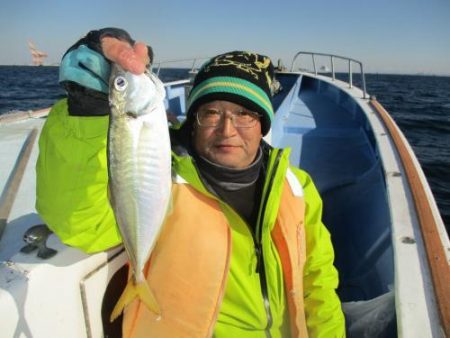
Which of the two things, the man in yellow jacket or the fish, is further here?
the man in yellow jacket

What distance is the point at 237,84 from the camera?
1882 millimetres

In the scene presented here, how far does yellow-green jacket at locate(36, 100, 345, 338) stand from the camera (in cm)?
144

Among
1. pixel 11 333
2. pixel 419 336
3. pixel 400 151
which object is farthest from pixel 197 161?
pixel 400 151

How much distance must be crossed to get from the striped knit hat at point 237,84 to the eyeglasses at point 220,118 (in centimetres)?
4

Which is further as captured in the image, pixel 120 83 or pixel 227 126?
pixel 227 126

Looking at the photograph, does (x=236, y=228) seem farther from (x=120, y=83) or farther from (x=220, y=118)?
(x=120, y=83)

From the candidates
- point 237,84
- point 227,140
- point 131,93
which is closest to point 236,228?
point 227,140

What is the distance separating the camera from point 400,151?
3.50 m

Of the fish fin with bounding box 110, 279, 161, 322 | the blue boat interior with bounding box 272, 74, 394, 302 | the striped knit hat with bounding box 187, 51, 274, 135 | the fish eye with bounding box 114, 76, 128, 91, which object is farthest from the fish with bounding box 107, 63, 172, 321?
the blue boat interior with bounding box 272, 74, 394, 302

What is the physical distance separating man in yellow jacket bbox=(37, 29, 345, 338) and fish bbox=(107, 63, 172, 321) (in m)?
0.19

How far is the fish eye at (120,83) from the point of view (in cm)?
127

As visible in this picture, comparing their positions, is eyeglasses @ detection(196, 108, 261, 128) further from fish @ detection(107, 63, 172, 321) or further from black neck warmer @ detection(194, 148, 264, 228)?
fish @ detection(107, 63, 172, 321)

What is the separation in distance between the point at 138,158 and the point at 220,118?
2.26 feet

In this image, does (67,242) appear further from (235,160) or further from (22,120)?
(22,120)
